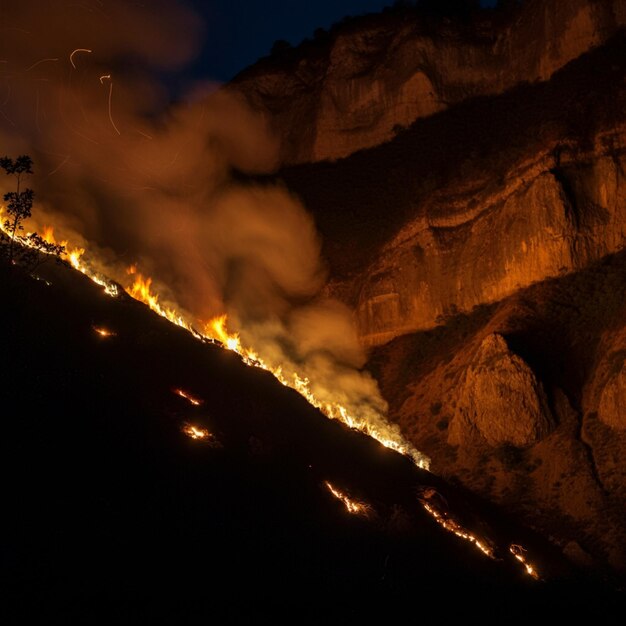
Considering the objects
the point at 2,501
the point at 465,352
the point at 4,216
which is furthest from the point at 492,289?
the point at 2,501

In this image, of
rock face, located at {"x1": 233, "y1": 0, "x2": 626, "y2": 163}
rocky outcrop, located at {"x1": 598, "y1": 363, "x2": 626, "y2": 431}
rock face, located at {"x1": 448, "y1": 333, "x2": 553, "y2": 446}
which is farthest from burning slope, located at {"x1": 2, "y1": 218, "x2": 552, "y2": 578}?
rock face, located at {"x1": 233, "y1": 0, "x2": 626, "y2": 163}

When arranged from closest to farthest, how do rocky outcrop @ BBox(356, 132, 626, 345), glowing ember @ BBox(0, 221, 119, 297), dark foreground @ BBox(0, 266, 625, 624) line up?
dark foreground @ BBox(0, 266, 625, 624) → rocky outcrop @ BBox(356, 132, 626, 345) → glowing ember @ BBox(0, 221, 119, 297)

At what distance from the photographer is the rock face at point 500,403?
34094mm

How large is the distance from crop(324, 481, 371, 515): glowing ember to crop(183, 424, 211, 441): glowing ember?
4.86 metres

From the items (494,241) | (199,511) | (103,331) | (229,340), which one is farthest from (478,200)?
(199,511)

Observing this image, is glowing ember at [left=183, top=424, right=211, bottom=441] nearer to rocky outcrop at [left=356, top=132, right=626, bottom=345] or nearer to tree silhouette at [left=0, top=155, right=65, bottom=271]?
tree silhouette at [left=0, top=155, right=65, bottom=271]

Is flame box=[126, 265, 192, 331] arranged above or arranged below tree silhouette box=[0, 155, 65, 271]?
above

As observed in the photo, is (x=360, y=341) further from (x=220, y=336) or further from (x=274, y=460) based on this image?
(x=274, y=460)

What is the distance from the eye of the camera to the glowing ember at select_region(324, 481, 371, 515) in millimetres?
26266

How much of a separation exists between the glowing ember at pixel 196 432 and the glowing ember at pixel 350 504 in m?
4.86

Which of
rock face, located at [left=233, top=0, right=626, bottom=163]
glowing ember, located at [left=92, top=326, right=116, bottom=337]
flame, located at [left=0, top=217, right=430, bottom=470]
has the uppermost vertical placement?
rock face, located at [left=233, top=0, right=626, bottom=163]

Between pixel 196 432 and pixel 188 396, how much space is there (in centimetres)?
409

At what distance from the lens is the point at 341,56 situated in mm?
69938

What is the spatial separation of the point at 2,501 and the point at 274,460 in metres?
12.0
